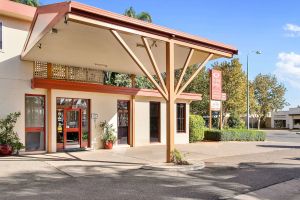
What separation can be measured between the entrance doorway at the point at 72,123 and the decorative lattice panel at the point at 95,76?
61.4 inches

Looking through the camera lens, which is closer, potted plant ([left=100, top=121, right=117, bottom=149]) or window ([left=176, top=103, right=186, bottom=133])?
potted plant ([left=100, top=121, right=117, bottom=149])

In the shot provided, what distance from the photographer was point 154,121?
20.5 m

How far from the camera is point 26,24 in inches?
599

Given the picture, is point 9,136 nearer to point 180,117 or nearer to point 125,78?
point 180,117

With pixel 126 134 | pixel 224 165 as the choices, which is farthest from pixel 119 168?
pixel 126 134

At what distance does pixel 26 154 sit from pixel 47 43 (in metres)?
4.91

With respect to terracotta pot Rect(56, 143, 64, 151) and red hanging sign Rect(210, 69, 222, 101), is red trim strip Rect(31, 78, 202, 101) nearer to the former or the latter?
terracotta pot Rect(56, 143, 64, 151)

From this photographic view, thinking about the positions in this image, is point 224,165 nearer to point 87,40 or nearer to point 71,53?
point 87,40

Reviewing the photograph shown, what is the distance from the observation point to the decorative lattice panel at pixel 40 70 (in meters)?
15.6

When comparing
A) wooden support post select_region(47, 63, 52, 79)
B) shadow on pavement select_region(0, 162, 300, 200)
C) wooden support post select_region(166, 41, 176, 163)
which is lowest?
shadow on pavement select_region(0, 162, 300, 200)

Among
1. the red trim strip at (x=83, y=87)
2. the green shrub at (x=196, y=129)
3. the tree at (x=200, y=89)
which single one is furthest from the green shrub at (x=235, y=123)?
the red trim strip at (x=83, y=87)

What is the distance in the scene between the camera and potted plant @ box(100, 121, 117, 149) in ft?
57.4

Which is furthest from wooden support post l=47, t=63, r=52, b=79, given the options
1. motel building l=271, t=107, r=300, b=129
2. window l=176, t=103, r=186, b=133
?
motel building l=271, t=107, r=300, b=129

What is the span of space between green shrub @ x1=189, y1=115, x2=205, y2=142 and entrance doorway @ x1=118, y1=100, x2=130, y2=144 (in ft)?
18.2
